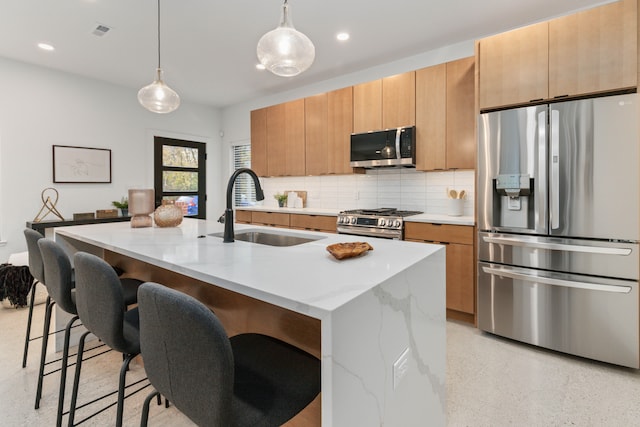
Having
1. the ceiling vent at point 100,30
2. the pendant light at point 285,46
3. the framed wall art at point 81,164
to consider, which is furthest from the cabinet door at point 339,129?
the framed wall art at point 81,164

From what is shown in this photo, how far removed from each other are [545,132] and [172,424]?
313cm

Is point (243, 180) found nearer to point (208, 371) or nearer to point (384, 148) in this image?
point (384, 148)

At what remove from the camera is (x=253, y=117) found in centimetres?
523

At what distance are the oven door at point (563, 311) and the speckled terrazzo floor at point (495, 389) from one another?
13cm

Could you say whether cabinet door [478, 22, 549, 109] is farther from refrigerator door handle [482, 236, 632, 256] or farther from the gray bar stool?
the gray bar stool

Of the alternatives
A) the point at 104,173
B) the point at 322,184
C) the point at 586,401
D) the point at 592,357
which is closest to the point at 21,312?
the point at 104,173

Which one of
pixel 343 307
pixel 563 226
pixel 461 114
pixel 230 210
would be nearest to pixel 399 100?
pixel 461 114

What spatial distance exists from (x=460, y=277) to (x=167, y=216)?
2.57 m

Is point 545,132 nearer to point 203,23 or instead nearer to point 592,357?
point 592,357

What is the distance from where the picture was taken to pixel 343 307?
0.83 meters

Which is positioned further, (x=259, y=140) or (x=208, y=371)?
(x=259, y=140)

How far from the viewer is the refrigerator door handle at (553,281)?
2229mm

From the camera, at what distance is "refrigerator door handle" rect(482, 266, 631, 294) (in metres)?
2.23

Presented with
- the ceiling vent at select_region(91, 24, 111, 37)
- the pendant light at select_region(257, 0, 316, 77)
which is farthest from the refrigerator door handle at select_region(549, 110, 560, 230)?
the ceiling vent at select_region(91, 24, 111, 37)
